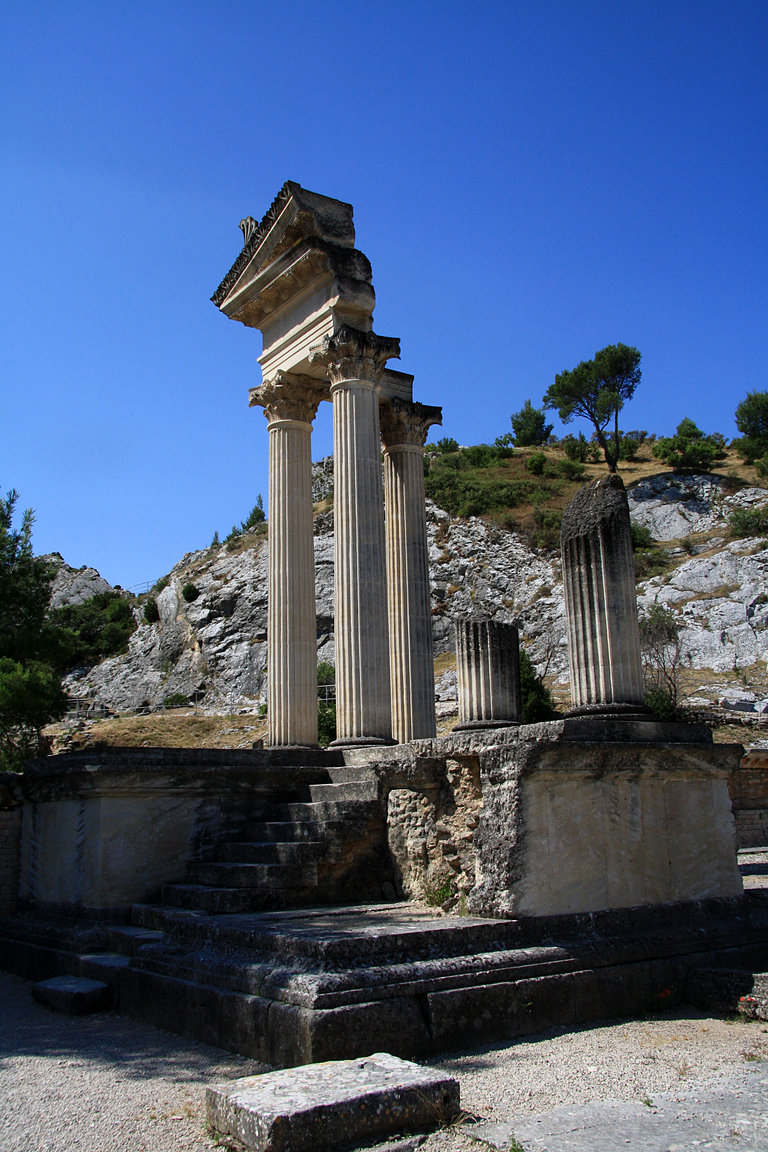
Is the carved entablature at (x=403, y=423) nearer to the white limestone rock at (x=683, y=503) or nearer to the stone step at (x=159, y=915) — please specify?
the stone step at (x=159, y=915)

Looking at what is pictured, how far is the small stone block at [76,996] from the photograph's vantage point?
612 centimetres

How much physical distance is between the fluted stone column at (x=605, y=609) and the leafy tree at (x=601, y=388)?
169 feet

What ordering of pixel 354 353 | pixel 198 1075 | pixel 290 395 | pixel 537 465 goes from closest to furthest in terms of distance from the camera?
pixel 198 1075 < pixel 354 353 < pixel 290 395 < pixel 537 465

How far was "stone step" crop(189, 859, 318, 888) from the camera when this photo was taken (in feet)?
22.6

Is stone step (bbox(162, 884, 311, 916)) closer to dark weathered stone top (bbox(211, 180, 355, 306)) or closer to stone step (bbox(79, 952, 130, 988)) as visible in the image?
stone step (bbox(79, 952, 130, 988))

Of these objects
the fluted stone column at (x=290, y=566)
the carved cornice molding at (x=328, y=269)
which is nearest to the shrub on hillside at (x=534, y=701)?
the fluted stone column at (x=290, y=566)

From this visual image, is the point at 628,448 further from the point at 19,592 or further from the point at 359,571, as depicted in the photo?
the point at 359,571

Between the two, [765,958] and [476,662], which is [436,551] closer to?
[476,662]

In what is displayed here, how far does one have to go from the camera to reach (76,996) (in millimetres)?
6133

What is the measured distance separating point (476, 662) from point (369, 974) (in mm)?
5652

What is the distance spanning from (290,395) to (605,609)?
6158 mm

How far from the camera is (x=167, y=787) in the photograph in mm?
8117

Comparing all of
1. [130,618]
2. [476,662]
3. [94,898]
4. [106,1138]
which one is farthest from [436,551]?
[106,1138]

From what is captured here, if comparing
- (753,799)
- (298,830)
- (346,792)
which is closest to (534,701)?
(753,799)
